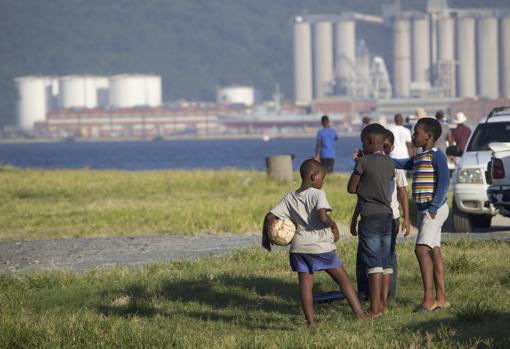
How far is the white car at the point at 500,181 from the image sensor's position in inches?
583

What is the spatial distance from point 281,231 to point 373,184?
93 cm

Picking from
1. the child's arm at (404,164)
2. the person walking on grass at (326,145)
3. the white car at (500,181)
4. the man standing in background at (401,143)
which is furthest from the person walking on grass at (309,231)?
the person walking on grass at (326,145)

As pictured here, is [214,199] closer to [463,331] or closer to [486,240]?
[486,240]

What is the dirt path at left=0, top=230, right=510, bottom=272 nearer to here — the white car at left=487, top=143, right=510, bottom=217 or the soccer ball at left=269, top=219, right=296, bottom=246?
the white car at left=487, top=143, right=510, bottom=217

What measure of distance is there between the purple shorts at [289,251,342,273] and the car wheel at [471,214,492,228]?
8.11m

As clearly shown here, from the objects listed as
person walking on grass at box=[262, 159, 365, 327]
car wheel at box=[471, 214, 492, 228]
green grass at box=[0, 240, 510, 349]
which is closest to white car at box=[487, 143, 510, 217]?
green grass at box=[0, 240, 510, 349]

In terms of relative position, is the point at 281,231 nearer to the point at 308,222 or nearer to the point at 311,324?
the point at 308,222

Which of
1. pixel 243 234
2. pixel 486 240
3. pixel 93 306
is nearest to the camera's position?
pixel 93 306

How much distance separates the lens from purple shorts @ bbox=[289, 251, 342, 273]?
29.8ft

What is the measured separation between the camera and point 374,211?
9.48m

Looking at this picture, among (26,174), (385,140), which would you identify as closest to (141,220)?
(385,140)

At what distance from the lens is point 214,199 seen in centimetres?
2395

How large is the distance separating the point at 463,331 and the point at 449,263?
326 cm

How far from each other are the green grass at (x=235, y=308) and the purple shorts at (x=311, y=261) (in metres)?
0.42
